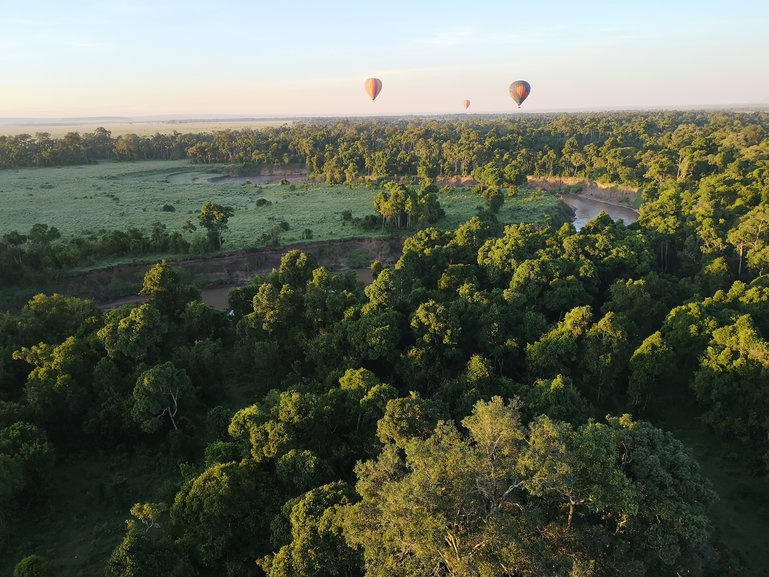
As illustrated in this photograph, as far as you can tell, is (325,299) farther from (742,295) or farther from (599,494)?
(742,295)

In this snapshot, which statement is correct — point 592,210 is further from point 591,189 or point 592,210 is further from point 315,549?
point 315,549

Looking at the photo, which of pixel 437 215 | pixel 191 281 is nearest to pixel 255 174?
pixel 437 215

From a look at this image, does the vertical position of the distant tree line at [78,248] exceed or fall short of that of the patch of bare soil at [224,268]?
it exceeds it

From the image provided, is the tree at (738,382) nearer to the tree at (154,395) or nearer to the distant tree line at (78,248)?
the tree at (154,395)

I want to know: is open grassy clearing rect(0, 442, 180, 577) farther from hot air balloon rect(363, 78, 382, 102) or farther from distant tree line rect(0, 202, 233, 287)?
hot air balloon rect(363, 78, 382, 102)

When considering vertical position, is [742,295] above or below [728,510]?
above

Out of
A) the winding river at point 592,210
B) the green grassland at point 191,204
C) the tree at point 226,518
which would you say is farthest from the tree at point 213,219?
the winding river at point 592,210

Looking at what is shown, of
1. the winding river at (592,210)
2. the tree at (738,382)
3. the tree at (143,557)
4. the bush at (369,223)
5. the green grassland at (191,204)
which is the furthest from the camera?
the winding river at (592,210)
